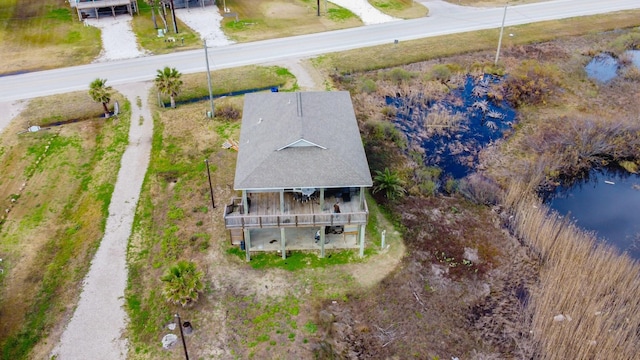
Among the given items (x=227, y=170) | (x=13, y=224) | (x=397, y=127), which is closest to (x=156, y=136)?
(x=227, y=170)

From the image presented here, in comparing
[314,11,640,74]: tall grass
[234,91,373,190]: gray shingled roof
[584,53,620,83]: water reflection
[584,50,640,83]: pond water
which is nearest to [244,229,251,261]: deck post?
[234,91,373,190]: gray shingled roof

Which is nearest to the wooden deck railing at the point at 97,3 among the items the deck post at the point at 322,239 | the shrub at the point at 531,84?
the shrub at the point at 531,84

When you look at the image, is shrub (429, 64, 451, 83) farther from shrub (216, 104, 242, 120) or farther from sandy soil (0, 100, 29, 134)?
sandy soil (0, 100, 29, 134)

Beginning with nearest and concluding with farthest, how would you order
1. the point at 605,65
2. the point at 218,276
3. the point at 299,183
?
the point at 299,183, the point at 218,276, the point at 605,65

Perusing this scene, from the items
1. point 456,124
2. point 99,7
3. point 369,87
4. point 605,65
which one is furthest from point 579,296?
point 99,7

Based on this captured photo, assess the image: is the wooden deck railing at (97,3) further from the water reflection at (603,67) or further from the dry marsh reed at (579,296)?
the water reflection at (603,67)

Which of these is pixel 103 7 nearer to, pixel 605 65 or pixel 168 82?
pixel 168 82
